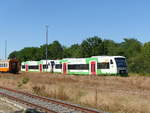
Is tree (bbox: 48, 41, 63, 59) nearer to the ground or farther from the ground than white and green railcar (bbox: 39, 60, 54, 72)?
farther from the ground

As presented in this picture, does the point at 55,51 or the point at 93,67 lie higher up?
the point at 55,51

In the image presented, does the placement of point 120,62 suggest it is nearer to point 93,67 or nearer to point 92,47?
point 93,67

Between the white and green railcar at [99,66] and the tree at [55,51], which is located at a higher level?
the tree at [55,51]

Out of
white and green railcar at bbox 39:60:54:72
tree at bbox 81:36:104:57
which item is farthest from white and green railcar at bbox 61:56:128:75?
tree at bbox 81:36:104:57

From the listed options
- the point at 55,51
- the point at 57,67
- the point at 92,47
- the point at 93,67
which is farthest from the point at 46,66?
the point at 55,51

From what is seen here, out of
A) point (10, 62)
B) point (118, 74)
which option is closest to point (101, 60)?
point (118, 74)

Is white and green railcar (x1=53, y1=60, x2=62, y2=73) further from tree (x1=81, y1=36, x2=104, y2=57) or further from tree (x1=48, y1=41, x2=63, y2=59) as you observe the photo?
tree (x1=48, y1=41, x2=63, y2=59)

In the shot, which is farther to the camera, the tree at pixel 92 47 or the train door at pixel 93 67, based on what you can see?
the tree at pixel 92 47

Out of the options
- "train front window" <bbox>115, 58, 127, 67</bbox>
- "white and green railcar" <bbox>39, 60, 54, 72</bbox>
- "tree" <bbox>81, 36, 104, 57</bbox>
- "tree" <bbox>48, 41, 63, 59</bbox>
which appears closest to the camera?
"train front window" <bbox>115, 58, 127, 67</bbox>

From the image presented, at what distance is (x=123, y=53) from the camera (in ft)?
303

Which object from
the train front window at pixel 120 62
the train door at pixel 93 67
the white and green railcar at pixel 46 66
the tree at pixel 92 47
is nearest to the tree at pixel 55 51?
the tree at pixel 92 47

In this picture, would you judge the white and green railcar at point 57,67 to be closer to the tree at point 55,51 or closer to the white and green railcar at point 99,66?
the white and green railcar at point 99,66

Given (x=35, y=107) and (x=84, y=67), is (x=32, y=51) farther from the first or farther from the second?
(x=35, y=107)

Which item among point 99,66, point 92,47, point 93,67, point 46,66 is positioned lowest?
point 93,67
